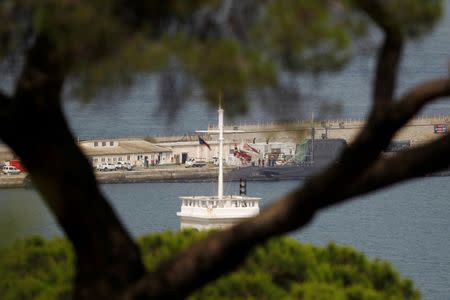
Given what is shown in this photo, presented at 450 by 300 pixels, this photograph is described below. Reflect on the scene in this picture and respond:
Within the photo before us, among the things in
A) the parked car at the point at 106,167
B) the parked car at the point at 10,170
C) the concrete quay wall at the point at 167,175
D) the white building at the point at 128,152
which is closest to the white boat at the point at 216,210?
the parked car at the point at 10,170

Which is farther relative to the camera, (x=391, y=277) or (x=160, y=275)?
(x=391, y=277)

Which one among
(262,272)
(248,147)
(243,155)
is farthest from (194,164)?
(262,272)

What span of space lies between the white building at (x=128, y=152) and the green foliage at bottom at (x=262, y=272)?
186 feet

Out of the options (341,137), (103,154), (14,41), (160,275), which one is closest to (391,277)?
(160,275)

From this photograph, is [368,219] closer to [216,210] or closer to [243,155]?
[243,155]

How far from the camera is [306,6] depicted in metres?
3.35

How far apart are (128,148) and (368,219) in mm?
16996

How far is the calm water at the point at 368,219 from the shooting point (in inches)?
897

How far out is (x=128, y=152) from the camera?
64.9 m

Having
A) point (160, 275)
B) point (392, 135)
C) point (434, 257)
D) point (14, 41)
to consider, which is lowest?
point (434, 257)

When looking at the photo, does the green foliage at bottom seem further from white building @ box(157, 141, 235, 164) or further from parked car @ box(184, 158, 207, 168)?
white building @ box(157, 141, 235, 164)

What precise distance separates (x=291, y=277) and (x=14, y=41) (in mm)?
1927

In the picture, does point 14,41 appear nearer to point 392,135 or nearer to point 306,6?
point 306,6

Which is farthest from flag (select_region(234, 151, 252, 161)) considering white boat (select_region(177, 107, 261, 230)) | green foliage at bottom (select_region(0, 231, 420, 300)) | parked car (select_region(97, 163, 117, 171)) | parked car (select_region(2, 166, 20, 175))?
green foliage at bottom (select_region(0, 231, 420, 300))
